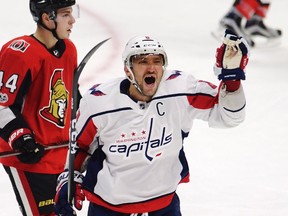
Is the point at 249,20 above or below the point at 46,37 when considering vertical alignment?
below

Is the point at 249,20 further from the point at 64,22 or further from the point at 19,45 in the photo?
the point at 19,45

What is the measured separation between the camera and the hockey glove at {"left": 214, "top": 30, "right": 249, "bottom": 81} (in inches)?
94.2

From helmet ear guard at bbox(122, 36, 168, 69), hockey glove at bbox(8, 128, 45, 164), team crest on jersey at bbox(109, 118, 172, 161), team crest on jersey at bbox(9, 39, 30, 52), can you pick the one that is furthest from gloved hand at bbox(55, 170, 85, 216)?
team crest on jersey at bbox(9, 39, 30, 52)

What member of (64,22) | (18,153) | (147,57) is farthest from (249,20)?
(147,57)

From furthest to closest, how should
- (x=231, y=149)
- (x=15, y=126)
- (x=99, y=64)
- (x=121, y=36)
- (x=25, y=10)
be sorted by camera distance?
(x=25, y=10) < (x=121, y=36) < (x=99, y=64) < (x=231, y=149) < (x=15, y=126)

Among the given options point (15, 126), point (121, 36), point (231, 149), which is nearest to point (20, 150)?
point (15, 126)

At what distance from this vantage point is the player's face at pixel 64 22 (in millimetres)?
3090

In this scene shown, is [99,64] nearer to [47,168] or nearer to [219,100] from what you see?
[47,168]

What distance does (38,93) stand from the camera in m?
3.02

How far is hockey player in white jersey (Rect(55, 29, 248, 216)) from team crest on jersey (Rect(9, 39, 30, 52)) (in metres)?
0.50

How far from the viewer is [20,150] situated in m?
2.94

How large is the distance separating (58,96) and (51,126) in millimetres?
116

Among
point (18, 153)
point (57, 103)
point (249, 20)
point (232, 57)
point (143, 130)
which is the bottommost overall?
point (249, 20)

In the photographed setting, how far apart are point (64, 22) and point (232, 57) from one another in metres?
0.91
